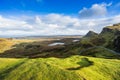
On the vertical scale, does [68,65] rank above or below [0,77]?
above

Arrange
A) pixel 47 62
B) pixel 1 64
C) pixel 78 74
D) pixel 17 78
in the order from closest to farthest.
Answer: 1. pixel 78 74
2. pixel 17 78
3. pixel 47 62
4. pixel 1 64

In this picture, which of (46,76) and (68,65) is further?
(68,65)

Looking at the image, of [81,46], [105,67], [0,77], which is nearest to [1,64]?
[0,77]

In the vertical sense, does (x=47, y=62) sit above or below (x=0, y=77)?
above

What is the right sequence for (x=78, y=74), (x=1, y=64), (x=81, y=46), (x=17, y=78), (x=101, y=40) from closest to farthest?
(x=78, y=74)
(x=17, y=78)
(x=1, y=64)
(x=81, y=46)
(x=101, y=40)

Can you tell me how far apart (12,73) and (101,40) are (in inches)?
5772

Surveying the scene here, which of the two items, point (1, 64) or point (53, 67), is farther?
point (1, 64)

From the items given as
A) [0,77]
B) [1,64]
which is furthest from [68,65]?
[1,64]

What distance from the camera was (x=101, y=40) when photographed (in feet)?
634

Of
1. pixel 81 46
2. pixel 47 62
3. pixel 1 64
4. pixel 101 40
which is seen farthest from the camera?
pixel 101 40

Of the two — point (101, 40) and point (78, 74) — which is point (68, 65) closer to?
point (78, 74)

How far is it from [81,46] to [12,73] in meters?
105

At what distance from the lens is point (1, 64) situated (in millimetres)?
73562

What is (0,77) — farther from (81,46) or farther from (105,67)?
(81,46)
